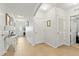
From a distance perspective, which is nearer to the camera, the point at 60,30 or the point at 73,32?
the point at 60,30

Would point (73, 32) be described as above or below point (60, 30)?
below

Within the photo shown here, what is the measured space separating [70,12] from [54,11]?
67 centimetres

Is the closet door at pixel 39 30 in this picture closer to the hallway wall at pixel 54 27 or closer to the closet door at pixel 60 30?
the hallway wall at pixel 54 27

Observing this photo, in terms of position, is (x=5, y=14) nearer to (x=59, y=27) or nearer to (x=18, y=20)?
(x=18, y=20)

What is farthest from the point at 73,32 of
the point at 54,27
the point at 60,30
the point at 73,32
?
the point at 54,27

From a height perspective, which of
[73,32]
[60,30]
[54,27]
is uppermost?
[54,27]

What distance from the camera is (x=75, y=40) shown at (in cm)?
526

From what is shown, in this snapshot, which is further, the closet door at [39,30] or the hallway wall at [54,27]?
the closet door at [39,30]

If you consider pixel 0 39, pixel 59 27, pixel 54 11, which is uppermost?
pixel 54 11

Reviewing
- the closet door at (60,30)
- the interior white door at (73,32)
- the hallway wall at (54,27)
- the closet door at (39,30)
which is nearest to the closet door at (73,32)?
the interior white door at (73,32)

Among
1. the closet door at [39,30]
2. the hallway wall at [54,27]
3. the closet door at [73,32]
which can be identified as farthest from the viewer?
the closet door at [39,30]

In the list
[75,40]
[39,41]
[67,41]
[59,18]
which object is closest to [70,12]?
[59,18]

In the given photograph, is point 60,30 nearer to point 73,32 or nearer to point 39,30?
point 73,32

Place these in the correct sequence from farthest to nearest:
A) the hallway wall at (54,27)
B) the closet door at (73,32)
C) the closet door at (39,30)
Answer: the closet door at (39,30), the closet door at (73,32), the hallway wall at (54,27)
